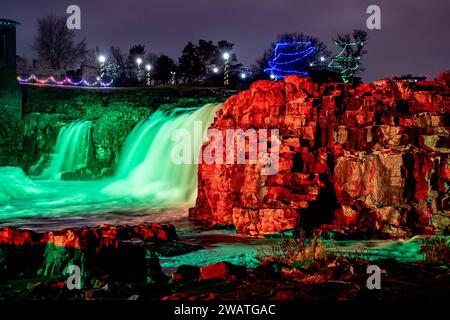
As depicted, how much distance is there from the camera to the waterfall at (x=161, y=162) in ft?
57.2

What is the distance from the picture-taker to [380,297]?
20.1 feet

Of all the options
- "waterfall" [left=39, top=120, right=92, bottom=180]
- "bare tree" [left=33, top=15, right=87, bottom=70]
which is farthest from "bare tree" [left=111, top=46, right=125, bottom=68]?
"waterfall" [left=39, top=120, right=92, bottom=180]

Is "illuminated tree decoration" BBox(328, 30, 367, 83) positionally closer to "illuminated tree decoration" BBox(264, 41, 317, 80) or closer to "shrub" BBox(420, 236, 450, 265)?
"illuminated tree decoration" BBox(264, 41, 317, 80)

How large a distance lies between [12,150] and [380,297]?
24710 mm

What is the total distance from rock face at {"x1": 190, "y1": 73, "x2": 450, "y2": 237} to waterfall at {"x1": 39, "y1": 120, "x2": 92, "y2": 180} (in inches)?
538

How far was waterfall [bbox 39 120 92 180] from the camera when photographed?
24.9 m

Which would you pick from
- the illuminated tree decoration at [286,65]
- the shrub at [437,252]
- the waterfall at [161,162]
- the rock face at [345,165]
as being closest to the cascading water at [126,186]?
the waterfall at [161,162]

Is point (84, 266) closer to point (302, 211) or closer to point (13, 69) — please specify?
Result: point (302, 211)

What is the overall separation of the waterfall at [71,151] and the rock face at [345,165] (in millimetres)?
13672
